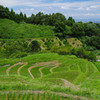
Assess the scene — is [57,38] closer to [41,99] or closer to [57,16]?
[57,16]

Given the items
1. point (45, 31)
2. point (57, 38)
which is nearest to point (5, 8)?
point (45, 31)

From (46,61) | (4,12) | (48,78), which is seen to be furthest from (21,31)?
(48,78)

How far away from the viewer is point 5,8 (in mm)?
75188

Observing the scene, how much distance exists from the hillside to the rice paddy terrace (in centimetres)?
3560

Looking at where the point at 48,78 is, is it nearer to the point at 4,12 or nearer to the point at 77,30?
the point at 4,12

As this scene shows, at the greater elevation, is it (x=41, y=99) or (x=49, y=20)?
(x=49, y=20)

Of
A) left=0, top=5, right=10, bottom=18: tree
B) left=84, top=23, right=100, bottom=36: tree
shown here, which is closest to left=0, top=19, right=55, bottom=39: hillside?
left=0, top=5, right=10, bottom=18: tree

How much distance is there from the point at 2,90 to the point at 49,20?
80.7 m

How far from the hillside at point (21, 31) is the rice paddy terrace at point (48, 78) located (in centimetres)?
3560

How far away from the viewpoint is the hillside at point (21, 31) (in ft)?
210

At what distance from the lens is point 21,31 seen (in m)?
68.8

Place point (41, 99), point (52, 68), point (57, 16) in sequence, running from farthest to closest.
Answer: point (57, 16), point (52, 68), point (41, 99)

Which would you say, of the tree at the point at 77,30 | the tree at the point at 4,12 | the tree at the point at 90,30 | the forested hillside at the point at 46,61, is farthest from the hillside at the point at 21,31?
the tree at the point at 90,30

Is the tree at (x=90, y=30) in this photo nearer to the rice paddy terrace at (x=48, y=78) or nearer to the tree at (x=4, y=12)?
the tree at (x=4, y=12)
